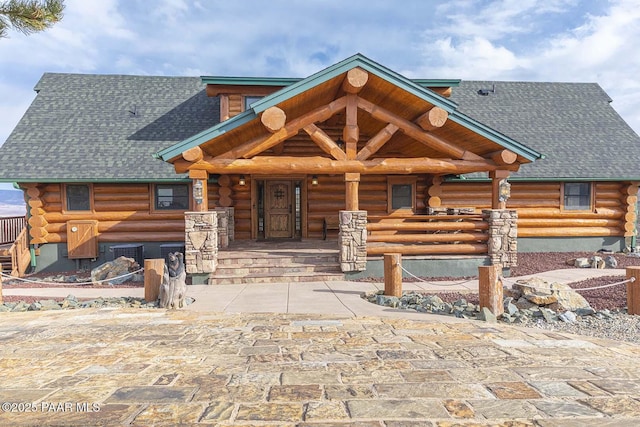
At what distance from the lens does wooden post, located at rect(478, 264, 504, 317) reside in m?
6.69

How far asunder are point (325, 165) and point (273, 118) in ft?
6.27

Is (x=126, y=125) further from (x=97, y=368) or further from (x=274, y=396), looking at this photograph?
(x=274, y=396)

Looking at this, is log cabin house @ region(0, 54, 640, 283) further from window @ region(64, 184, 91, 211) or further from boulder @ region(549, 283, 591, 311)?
boulder @ region(549, 283, 591, 311)

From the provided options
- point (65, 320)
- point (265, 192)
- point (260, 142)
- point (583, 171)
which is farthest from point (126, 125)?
point (583, 171)

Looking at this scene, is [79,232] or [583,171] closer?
[79,232]

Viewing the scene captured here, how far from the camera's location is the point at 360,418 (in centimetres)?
303

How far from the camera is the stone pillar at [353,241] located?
999 cm

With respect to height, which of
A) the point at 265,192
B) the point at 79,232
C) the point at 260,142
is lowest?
the point at 79,232

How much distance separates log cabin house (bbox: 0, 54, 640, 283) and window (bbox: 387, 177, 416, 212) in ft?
0.19

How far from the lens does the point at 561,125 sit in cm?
1605

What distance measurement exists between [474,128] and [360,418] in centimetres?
857

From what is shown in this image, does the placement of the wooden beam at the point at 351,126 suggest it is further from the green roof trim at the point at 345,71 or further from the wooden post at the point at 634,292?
the wooden post at the point at 634,292

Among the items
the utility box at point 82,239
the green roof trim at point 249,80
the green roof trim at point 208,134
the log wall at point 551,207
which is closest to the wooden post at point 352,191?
the green roof trim at point 208,134

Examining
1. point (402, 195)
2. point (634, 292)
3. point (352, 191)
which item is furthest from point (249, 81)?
point (634, 292)
